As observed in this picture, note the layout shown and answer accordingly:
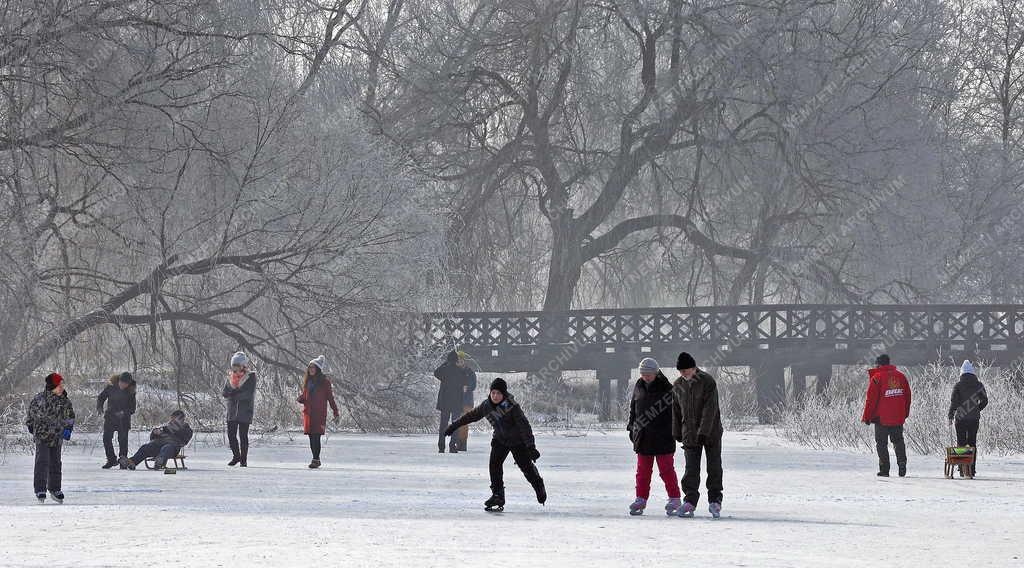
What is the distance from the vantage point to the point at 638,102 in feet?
142

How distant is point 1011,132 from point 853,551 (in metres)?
43.1

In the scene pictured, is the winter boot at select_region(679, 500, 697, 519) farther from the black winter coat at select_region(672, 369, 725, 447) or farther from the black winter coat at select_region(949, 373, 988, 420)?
the black winter coat at select_region(949, 373, 988, 420)

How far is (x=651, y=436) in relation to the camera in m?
15.3

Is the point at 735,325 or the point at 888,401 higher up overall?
the point at 735,325

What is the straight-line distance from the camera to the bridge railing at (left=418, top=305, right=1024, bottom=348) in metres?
44.0

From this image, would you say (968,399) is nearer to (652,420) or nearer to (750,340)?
(652,420)

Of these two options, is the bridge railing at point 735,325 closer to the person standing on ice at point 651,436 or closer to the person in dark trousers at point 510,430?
the person in dark trousers at point 510,430

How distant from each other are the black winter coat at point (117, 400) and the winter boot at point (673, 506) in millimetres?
8477

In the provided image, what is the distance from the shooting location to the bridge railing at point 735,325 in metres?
44.0

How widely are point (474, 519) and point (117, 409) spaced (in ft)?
26.5

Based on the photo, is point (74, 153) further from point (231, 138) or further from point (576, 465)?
point (576, 465)

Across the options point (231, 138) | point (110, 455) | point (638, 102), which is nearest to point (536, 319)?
point (638, 102)

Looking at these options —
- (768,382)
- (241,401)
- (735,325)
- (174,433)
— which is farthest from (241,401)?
(768,382)

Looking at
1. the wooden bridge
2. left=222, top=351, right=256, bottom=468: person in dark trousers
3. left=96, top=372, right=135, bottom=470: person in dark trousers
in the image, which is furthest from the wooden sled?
the wooden bridge
